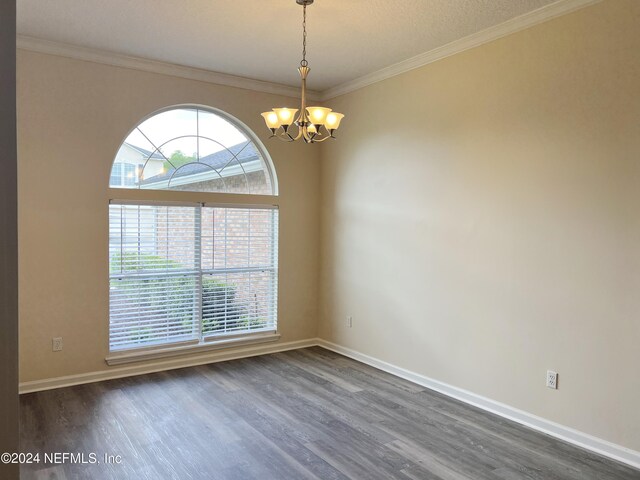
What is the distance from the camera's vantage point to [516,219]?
3414mm

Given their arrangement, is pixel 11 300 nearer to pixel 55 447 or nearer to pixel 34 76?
pixel 55 447

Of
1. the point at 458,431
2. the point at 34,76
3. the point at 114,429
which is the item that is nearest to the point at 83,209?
the point at 34,76

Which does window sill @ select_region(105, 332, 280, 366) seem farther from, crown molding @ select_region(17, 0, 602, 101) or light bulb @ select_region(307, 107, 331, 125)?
light bulb @ select_region(307, 107, 331, 125)

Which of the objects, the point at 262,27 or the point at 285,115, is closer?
the point at 285,115

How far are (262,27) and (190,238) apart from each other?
216 cm

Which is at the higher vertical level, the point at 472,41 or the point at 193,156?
the point at 472,41

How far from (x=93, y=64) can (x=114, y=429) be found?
3.08 meters

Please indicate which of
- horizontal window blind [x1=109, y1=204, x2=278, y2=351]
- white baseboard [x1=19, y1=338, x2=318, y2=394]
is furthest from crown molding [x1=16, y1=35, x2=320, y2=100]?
white baseboard [x1=19, y1=338, x2=318, y2=394]

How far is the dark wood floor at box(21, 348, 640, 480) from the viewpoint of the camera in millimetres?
2678

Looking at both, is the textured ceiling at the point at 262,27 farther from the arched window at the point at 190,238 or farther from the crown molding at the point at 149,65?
the arched window at the point at 190,238

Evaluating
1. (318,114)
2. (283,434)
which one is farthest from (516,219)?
(283,434)

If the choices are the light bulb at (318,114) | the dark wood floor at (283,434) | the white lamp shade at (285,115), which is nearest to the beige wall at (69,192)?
the dark wood floor at (283,434)

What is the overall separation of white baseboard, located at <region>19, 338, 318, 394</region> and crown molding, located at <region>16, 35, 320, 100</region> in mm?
2802

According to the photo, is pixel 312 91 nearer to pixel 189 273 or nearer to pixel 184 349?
pixel 189 273
